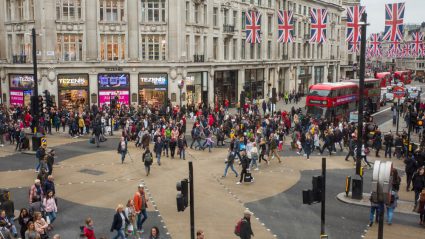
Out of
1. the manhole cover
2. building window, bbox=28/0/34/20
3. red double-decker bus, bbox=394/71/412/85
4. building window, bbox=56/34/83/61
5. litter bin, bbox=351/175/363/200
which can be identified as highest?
building window, bbox=28/0/34/20

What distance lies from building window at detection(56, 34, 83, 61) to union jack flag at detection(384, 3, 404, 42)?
2780 cm

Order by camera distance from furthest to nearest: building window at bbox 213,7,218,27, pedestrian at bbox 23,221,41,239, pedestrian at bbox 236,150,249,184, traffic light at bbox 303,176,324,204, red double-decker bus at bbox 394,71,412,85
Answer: red double-decker bus at bbox 394,71,412,85 < building window at bbox 213,7,218,27 < pedestrian at bbox 236,150,249,184 < traffic light at bbox 303,176,324,204 < pedestrian at bbox 23,221,41,239

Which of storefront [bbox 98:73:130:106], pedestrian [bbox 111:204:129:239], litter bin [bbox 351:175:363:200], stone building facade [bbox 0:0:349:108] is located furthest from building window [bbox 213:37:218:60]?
pedestrian [bbox 111:204:129:239]

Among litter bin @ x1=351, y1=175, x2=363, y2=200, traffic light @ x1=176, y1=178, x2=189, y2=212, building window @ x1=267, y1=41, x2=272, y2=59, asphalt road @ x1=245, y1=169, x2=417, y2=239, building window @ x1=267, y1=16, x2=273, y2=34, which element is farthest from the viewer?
building window @ x1=267, y1=41, x2=272, y2=59

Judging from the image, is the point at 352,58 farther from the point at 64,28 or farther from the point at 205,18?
the point at 64,28

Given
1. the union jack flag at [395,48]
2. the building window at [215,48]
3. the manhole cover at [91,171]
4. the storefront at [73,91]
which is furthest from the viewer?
the building window at [215,48]

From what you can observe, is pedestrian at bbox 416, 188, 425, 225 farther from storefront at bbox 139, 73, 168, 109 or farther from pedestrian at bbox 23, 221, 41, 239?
storefront at bbox 139, 73, 168, 109

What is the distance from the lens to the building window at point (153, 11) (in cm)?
4791

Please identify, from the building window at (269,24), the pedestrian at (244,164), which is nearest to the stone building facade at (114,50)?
the building window at (269,24)

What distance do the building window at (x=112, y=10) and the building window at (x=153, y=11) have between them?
2.14m

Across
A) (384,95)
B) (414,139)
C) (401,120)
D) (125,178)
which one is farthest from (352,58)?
(125,178)

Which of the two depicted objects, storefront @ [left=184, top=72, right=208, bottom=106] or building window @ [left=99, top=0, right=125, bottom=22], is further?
storefront @ [left=184, top=72, right=208, bottom=106]

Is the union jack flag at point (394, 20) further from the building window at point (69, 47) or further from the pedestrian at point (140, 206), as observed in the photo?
the building window at point (69, 47)

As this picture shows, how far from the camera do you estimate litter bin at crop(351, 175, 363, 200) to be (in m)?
19.1
